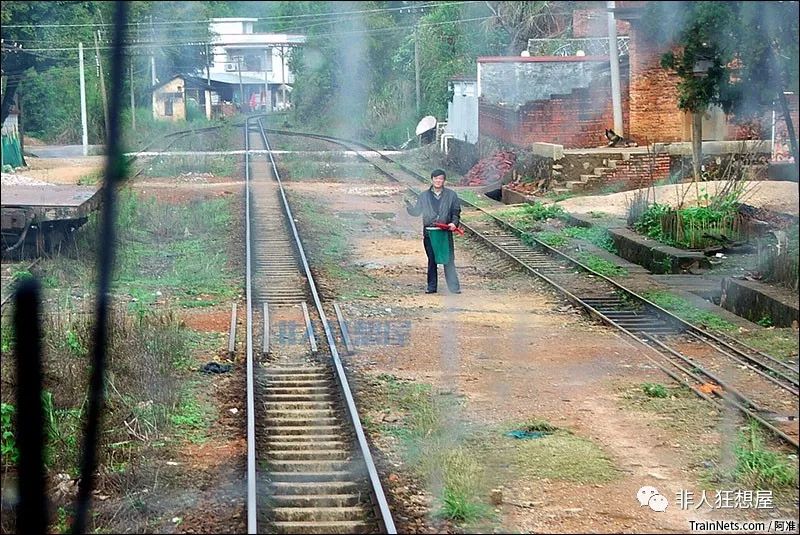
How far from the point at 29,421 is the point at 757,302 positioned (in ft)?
24.4

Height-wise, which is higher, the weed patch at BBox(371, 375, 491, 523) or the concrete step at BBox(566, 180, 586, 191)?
the concrete step at BBox(566, 180, 586, 191)

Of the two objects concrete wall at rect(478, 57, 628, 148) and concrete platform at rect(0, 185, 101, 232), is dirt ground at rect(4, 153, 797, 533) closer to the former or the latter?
concrete platform at rect(0, 185, 101, 232)

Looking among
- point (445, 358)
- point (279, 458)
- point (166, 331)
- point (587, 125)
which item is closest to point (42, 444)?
point (279, 458)

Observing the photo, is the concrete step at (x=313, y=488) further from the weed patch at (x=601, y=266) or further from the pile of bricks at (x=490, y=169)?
the pile of bricks at (x=490, y=169)

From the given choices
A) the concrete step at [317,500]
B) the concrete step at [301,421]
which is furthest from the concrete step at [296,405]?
the concrete step at [317,500]

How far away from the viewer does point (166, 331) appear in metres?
9.63

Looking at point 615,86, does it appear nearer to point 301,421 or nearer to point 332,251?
point 332,251

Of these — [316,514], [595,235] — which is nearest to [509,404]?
[316,514]

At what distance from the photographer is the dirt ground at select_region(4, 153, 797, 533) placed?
6.04 metres

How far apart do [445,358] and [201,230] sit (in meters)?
9.45

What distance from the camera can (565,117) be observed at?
2505 cm

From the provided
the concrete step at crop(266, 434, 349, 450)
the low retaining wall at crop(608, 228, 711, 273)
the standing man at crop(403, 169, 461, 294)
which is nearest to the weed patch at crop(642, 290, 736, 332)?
the low retaining wall at crop(608, 228, 711, 273)

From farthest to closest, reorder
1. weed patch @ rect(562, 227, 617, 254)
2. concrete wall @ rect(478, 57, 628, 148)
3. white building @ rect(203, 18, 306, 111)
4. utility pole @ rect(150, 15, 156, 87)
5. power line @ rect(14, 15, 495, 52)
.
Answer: concrete wall @ rect(478, 57, 628, 148) → weed patch @ rect(562, 227, 617, 254) → utility pole @ rect(150, 15, 156, 87) → power line @ rect(14, 15, 495, 52) → white building @ rect(203, 18, 306, 111)

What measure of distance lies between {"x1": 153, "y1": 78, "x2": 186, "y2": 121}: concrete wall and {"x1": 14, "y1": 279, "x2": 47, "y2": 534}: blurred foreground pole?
19291 millimetres
